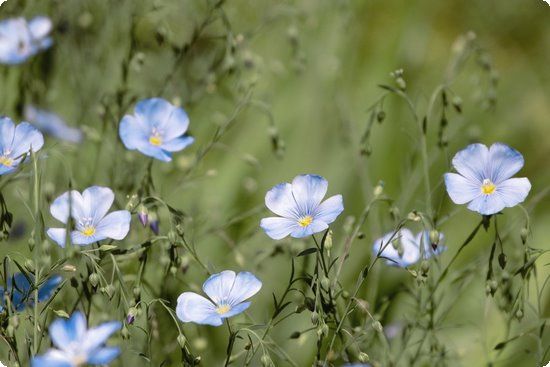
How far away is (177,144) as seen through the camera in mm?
1512

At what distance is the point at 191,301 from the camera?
48.1 inches

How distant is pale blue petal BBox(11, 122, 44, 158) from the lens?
1.30m

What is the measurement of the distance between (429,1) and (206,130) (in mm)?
848

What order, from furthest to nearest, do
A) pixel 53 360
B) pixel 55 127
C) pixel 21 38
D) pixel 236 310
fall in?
pixel 55 127 < pixel 21 38 < pixel 236 310 < pixel 53 360

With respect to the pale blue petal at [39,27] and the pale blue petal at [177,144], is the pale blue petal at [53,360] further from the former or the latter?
the pale blue petal at [39,27]

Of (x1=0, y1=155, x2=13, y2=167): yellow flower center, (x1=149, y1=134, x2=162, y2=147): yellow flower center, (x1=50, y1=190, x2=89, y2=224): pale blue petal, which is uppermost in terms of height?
(x1=0, y1=155, x2=13, y2=167): yellow flower center

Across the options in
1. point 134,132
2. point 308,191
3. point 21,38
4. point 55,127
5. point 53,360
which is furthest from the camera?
point 55,127

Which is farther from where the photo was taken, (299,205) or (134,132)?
(134,132)

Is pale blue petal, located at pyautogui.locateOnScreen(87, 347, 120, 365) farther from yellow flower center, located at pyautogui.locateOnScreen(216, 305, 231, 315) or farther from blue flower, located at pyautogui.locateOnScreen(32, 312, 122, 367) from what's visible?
yellow flower center, located at pyautogui.locateOnScreen(216, 305, 231, 315)

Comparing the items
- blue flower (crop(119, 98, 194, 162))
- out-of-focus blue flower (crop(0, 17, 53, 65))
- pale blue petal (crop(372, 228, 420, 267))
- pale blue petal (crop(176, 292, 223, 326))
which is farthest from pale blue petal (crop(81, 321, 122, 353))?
out-of-focus blue flower (crop(0, 17, 53, 65))

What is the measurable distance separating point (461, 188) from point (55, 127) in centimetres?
129

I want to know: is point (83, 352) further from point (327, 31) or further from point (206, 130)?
point (327, 31)

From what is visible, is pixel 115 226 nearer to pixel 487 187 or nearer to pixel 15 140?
pixel 15 140

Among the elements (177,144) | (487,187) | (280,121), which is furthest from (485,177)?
(280,121)
